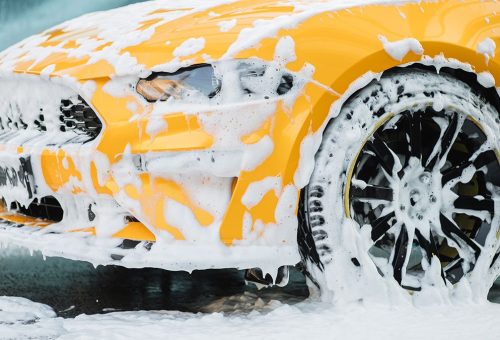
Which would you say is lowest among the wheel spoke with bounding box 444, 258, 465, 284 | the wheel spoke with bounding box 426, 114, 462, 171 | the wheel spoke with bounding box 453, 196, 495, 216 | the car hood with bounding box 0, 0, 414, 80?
the wheel spoke with bounding box 444, 258, 465, 284

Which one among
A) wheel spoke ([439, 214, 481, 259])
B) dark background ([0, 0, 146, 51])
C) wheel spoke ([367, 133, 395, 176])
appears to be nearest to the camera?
wheel spoke ([367, 133, 395, 176])

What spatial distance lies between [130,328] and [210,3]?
1454 mm

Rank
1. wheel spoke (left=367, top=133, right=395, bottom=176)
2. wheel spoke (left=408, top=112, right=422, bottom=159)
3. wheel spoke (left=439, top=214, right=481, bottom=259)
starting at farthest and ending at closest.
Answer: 1. wheel spoke (left=439, top=214, right=481, bottom=259)
2. wheel spoke (left=408, top=112, right=422, bottom=159)
3. wheel spoke (left=367, top=133, right=395, bottom=176)

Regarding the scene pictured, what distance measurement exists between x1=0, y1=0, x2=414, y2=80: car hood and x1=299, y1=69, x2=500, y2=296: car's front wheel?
43 centimetres

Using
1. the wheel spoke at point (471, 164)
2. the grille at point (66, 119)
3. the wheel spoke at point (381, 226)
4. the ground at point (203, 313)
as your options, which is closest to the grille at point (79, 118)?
the grille at point (66, 119)

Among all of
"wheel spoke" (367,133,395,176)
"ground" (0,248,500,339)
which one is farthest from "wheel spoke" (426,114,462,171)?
"ground" (0,248,500,339)

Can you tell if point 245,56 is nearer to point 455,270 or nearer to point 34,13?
point 455,270

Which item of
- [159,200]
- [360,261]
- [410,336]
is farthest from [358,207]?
[159,200]

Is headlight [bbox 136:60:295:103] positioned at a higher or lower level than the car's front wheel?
higher

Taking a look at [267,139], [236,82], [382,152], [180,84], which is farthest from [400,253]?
[180,84]

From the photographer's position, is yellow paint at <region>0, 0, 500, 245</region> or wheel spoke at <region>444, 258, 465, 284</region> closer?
yellow paint at <region>0, 0, 500, 245</region>

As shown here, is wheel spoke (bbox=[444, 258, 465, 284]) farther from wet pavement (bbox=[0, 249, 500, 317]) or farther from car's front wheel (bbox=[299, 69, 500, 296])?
wet pavement (bbox=[0, 249, 500, 317])

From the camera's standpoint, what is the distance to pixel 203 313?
3145 mm

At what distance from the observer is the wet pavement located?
3.48 meters
